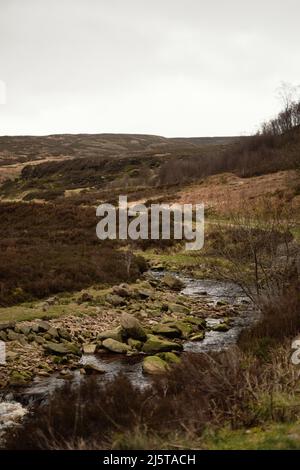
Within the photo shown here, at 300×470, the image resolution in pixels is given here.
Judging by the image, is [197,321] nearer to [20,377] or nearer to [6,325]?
[6,325]

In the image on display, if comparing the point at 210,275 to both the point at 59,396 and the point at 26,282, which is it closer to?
the point at 26,282

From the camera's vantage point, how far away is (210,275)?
80.0ft

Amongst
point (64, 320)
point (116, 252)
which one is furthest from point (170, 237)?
point (64, 320)

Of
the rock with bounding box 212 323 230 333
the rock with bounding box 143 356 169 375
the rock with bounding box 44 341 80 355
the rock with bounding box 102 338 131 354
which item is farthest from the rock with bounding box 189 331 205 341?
the rock with bounding box 44 341 80 355

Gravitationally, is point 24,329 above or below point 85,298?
below

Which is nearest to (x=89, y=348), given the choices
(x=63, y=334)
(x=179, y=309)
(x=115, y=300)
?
(x=63, y=334)

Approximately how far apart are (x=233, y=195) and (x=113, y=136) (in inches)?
5261

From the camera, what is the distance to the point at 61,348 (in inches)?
512

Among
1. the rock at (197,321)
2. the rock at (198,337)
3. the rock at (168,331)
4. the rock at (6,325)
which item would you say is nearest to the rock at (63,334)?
the rock at (6,325)

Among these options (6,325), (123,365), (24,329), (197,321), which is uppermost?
(6,325)

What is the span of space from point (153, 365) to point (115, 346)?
2154mm

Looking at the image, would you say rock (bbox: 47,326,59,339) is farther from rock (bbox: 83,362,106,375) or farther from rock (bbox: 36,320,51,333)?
rock (bbox: 83,362,106,375)

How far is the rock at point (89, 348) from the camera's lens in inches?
525
